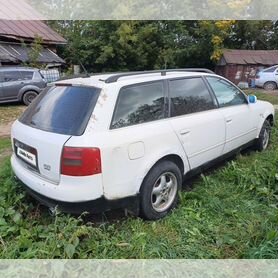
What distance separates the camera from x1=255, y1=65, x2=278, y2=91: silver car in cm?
1628

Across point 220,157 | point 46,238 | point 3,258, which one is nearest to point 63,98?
point 46,238

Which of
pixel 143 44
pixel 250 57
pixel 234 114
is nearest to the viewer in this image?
pixel 234 114

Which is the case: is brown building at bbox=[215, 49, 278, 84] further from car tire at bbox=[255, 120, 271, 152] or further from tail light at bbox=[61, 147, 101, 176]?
tail light at bbox=[61, 147, 101, 176]

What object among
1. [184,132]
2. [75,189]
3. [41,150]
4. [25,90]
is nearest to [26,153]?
[41,150]

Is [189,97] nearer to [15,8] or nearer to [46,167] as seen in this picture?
[46,167]

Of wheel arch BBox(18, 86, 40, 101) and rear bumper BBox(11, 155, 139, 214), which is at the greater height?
rear bumper BBox(11, 155, 139, 214)

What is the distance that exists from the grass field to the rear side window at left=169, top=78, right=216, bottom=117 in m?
0.94

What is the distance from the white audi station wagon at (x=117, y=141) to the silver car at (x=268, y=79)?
560 inches

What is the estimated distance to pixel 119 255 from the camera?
2.50m

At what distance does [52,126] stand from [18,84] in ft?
31.0

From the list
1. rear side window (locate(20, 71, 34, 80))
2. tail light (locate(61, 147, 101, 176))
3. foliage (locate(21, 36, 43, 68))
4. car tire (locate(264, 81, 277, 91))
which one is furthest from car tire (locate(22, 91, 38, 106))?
car tire (locate(264, 81, 277, 91))

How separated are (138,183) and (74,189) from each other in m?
0.60

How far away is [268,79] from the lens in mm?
16453

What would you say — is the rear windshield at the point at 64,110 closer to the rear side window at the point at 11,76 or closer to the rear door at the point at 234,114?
the rear door at the point at 234,114
